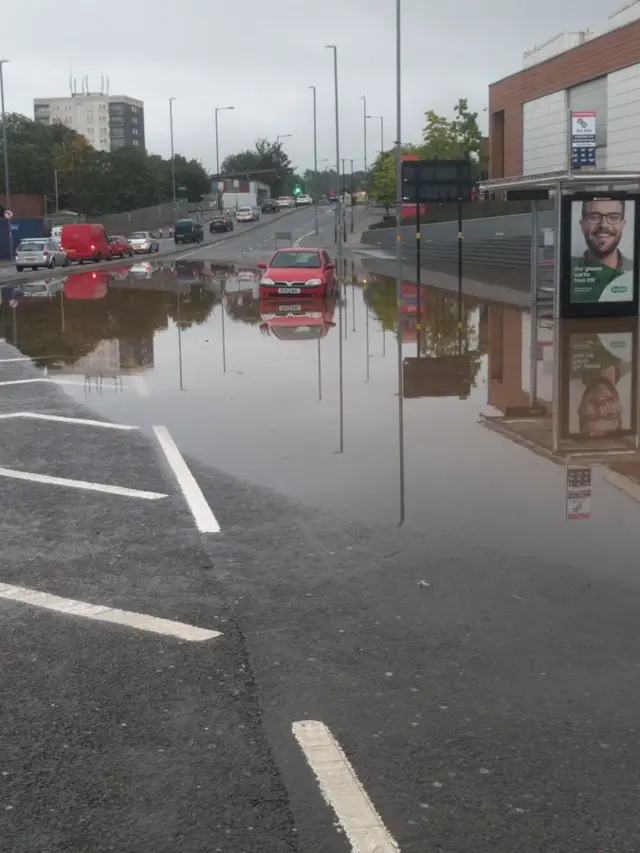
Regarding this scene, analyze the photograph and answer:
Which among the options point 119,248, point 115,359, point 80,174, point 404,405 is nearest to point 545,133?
point 119,248

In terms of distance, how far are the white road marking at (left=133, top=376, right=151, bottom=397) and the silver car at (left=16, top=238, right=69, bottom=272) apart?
3797cm

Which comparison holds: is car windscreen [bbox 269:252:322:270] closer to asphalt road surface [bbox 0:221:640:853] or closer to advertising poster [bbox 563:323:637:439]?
advertising poster [bbox 563:323:637:439]

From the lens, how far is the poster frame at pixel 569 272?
20.4 meters

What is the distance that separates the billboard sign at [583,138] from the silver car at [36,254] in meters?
23.7

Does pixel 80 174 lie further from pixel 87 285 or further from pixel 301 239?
pixel 87 285

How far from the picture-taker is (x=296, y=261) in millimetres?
30859

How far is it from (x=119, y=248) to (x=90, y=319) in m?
42.5

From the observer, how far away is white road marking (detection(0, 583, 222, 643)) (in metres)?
5.82

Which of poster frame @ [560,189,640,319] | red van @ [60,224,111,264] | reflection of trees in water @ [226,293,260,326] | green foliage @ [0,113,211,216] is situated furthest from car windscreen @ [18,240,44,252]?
green foliage @ [0,113,211,216]

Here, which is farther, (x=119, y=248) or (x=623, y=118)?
(x=119, y=248)

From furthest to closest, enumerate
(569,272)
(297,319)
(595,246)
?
(297,319) < (569,272) < (595,246)

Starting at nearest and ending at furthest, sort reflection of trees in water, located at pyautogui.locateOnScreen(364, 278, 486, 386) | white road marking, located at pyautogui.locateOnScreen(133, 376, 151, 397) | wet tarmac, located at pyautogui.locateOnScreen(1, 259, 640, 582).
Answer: wet tarmac, located at pyautogui.locateOnScreen(1, 259, 640, 582) < white road marking, located at pyautogui.locateOnScreen(133, 376, 151, 397) < reflection of trees in water, located at pyautogui.locateOnScreen(364, 278, 486, 386)

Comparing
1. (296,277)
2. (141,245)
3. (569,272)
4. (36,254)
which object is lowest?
(296,277)

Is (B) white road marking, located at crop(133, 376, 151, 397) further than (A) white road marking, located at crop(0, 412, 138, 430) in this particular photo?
Yes
